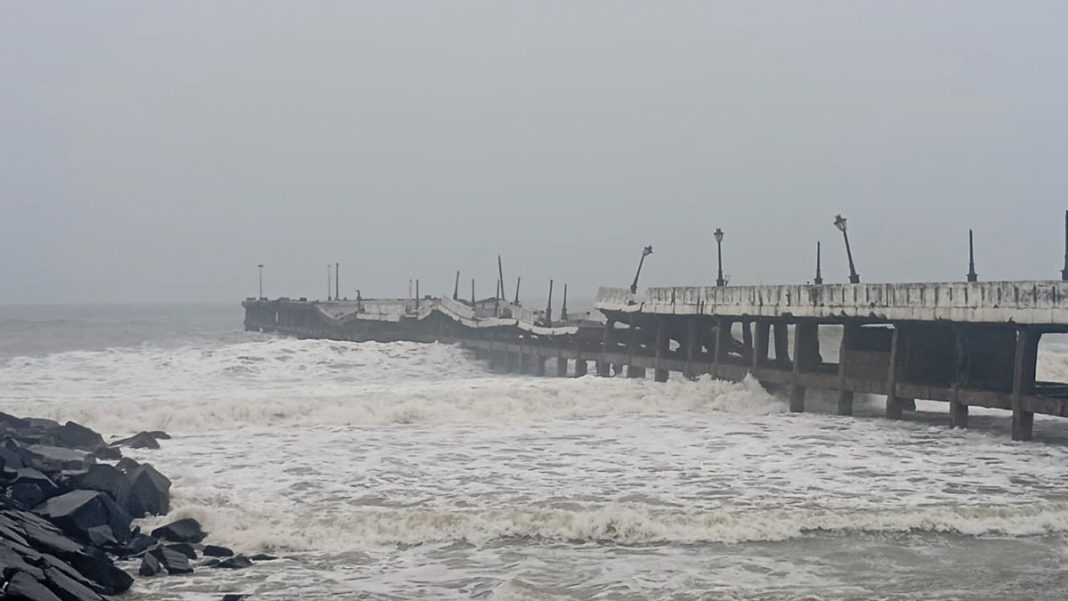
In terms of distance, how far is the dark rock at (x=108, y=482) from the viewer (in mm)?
14188

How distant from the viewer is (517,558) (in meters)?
12.4

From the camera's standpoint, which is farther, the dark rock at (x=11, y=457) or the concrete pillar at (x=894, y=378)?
the concrete pillar at (x=894, y=378)

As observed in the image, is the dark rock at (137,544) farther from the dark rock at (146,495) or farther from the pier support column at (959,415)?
the pier support column at (959,415)

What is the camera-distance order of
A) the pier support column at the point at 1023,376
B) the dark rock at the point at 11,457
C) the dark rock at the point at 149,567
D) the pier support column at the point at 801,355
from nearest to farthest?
the dark rock at the point at 149,567 → the dark rock at the point at 11,457 → the pier support column at the point at 1023,376 → the pier support column at the point at 801,355

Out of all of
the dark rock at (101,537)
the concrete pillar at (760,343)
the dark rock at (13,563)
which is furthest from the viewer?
the concrete pillar at (760,343)

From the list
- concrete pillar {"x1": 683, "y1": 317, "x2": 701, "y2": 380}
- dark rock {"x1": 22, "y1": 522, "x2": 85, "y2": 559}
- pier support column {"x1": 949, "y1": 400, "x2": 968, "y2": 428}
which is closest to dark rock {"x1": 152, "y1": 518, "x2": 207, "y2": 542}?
dark rock {"x1": 22, "y1": 522, "x2": 85, "y2": 559}

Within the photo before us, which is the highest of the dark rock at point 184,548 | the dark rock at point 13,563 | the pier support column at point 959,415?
the pier support column at point 959,415

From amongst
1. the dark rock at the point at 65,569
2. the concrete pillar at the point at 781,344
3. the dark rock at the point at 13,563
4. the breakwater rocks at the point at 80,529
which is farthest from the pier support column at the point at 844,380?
the dark rock at the point at 13,563

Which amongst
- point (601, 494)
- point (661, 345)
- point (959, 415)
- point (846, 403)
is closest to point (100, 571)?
point (601, 494)

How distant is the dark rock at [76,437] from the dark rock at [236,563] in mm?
8374

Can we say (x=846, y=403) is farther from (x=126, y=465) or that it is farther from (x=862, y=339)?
(x=126, y=465)

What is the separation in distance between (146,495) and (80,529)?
231cm

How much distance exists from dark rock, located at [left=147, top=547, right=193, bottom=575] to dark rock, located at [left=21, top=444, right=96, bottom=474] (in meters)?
3.99

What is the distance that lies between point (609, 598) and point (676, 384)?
59.6 feet
